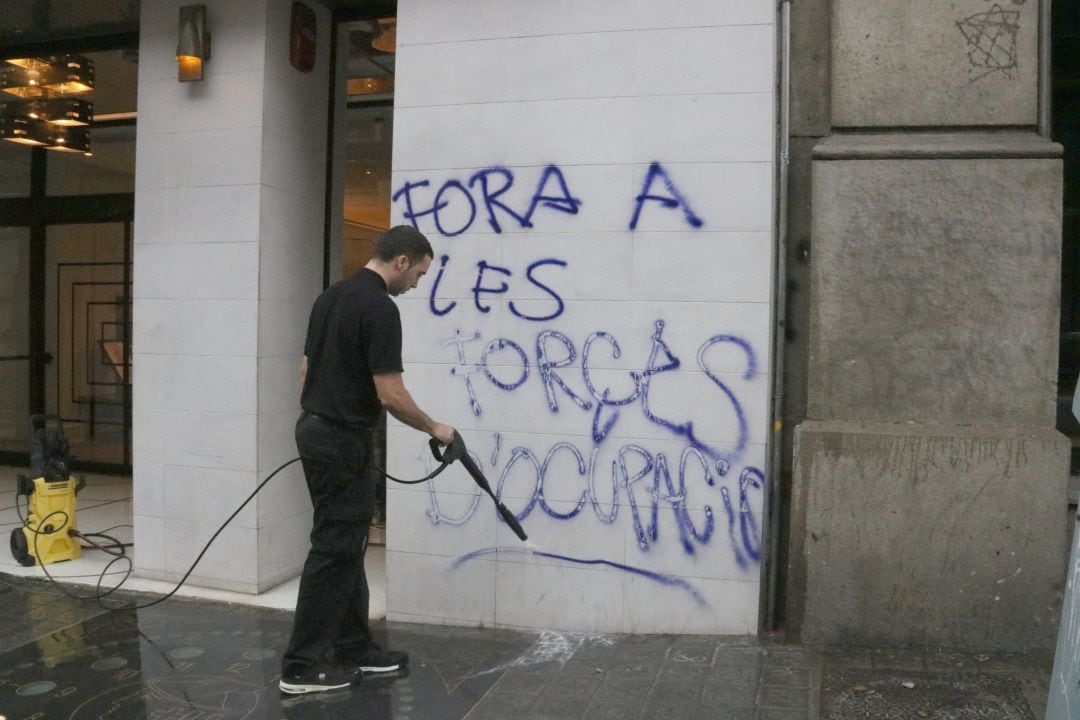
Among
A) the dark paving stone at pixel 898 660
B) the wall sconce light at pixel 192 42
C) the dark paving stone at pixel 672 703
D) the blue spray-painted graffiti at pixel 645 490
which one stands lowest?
the dark paving stone at pixel 672 703

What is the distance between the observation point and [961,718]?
396cm

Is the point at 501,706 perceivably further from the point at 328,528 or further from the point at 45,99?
the point at 45,99

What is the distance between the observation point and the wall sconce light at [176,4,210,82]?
19.0 ft

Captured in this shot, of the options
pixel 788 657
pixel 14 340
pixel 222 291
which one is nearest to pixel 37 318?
pixel 14 340

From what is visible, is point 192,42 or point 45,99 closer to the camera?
point 192,42

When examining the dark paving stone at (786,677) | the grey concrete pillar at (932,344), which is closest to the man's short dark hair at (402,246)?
the grey concrete pillar at (932,344)

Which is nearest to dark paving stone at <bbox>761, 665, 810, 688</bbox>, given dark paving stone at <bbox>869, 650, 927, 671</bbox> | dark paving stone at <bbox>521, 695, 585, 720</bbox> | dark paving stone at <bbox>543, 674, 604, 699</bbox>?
dark paving stone at <bbox>869, 650, 927, 671</bbox>

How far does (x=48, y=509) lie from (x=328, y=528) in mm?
3101

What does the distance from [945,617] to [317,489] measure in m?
3.00

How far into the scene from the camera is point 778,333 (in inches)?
198

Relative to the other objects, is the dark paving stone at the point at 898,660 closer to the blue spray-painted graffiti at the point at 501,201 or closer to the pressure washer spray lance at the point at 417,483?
the pressure washer spray lance at the point at 417,483

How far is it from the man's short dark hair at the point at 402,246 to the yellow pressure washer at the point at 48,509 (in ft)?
11.3

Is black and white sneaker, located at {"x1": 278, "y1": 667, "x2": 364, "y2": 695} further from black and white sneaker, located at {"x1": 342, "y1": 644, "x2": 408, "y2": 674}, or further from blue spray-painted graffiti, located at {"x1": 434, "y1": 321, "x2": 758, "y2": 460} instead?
blue spray-painted graffiti, located at {"x1": 434, "y1": 321, "x2": 758, "y2": 460}

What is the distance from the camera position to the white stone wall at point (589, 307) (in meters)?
4.88
